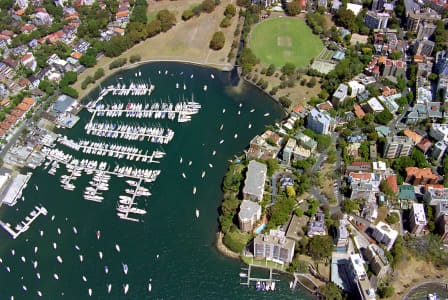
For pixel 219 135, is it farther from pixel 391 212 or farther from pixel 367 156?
pixel 391 212

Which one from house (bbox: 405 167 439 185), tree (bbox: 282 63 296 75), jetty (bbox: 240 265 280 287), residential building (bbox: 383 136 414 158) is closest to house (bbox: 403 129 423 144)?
residential building (bbox: 383 136 414 158)

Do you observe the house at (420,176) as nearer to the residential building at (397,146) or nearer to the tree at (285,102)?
the residential building at (397,146)

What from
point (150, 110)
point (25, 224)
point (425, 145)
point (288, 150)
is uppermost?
point (425, 145)

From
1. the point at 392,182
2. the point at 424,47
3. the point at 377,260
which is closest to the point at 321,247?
the point at 377,260

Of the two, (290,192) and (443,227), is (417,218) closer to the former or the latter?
(443,227)

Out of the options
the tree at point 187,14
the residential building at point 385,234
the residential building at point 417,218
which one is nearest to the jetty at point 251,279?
the residential building at point 385,234

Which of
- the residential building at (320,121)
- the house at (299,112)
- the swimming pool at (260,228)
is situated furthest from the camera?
the house at (299,112)
